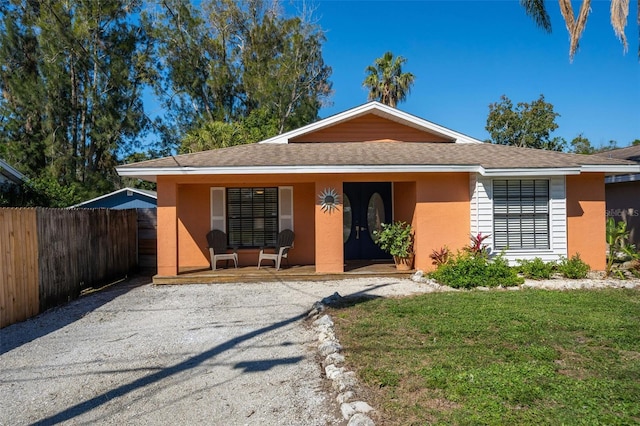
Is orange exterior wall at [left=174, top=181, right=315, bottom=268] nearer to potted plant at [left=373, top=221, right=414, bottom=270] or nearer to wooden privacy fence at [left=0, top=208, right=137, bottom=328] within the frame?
wooden privacy fence at [left=0, top=208, right=137, bottom=328]

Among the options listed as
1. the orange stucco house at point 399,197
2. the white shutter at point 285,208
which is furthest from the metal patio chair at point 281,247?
the orange stucco house at point 399,197

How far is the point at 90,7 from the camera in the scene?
22516 mm

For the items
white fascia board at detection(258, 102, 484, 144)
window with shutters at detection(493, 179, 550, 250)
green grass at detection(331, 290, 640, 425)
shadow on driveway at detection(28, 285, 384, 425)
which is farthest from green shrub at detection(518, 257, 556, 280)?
shadow on driveway at detection(28, 285, 384, 425)

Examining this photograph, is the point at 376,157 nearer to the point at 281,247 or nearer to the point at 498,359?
the point at 281,247

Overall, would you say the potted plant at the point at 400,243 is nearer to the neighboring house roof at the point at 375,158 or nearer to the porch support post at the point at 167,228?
the neighboring house roof at the point at 375,158

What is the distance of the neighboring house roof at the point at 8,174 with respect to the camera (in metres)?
13.4

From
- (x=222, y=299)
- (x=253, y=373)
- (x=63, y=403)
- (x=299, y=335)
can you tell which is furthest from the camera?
(x=222, y=299)

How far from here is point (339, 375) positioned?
389 centimetres

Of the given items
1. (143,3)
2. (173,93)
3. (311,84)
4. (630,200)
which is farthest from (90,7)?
(630,200)

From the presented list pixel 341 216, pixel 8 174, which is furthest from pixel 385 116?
pixel 8 174

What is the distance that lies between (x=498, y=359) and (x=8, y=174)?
16.1 meters

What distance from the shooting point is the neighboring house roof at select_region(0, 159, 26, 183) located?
1335 cm

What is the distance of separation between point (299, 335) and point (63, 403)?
2689 millimetres

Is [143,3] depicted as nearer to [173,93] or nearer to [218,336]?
[173,93]
